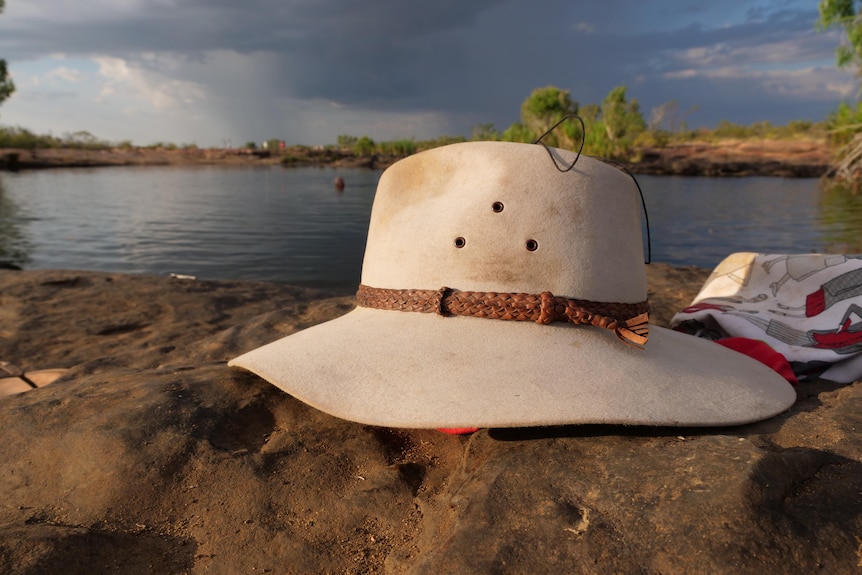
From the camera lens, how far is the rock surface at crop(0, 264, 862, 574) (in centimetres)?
93

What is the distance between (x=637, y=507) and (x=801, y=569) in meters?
0.26

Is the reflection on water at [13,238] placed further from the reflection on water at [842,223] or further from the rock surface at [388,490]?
the reflection on water at [842,223]

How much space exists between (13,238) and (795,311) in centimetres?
1351

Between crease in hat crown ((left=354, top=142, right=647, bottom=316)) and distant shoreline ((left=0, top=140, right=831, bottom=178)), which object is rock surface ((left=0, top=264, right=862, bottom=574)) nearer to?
crease in hat crown ((left=354, top=142, right=647, bottom=316))

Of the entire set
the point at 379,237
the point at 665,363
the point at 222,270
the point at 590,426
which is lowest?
the point at 222,270

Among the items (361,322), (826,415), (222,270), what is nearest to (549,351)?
(361,322)

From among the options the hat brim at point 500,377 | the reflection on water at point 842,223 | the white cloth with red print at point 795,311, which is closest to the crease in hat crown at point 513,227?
the hat brim at point 500,377

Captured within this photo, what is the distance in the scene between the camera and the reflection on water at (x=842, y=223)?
28.4 feet

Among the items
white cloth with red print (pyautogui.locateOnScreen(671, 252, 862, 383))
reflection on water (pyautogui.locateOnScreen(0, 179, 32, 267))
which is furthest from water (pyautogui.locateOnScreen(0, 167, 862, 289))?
white cloth with red print (pyautogui.locateOnScreen(671, 252, 862, 383))

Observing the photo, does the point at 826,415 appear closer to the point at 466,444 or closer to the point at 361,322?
the point at 466,444

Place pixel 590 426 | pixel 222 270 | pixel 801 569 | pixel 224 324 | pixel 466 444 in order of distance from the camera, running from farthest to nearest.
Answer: pixel 222 270, pixel 224 324, pixel 466 444, pixel 590 426, pixel 801 569

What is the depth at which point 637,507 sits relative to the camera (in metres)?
1.00

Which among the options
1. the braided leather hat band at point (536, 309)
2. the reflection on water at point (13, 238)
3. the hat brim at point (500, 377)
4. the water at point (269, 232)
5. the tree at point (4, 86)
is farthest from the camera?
the tree at point (4, 86)

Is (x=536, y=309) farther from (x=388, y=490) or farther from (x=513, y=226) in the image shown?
(x=388, y=490)
